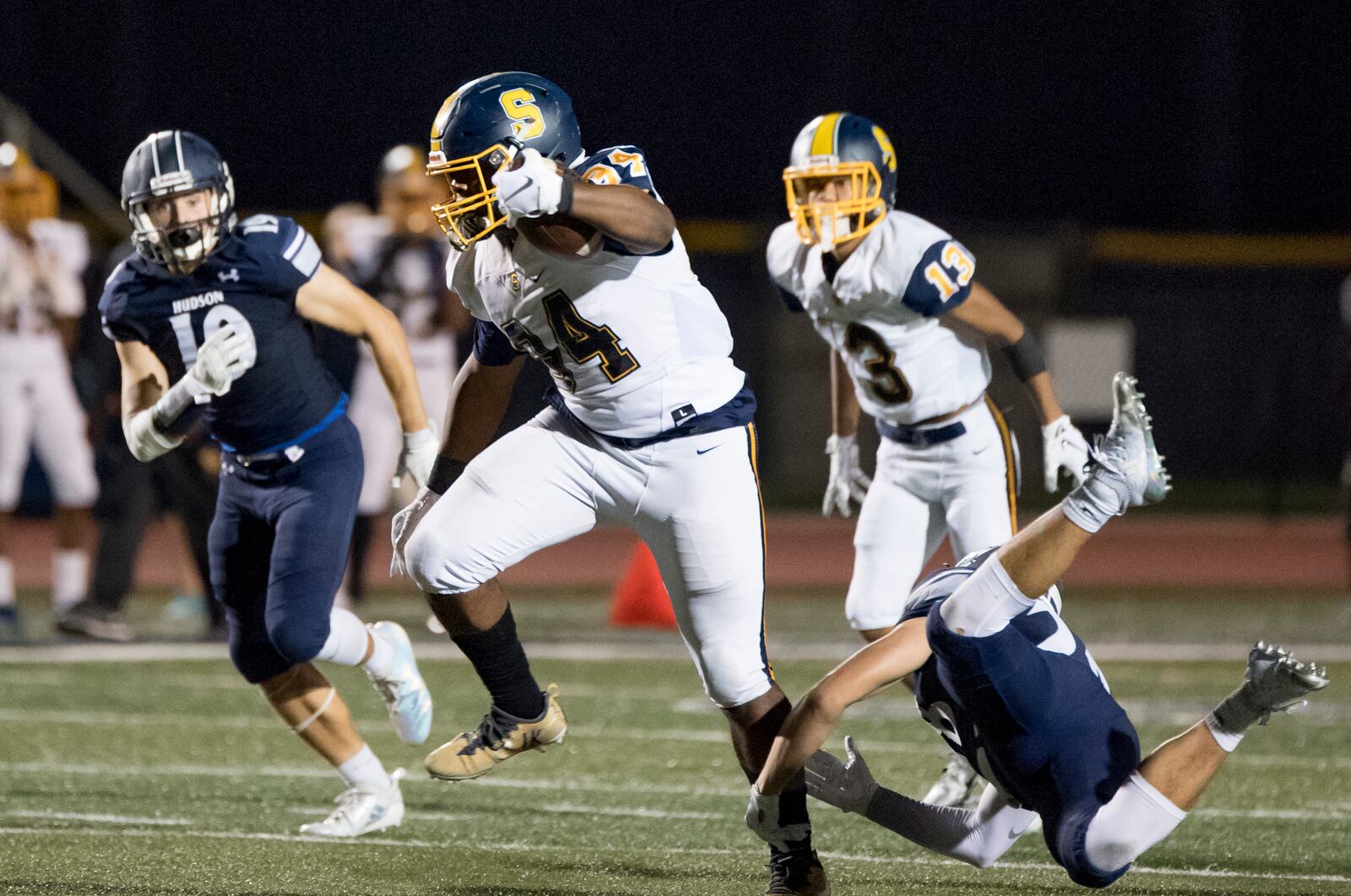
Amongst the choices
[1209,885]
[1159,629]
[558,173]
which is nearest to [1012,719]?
[1209,885]

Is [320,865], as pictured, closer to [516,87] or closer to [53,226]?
[516,87]

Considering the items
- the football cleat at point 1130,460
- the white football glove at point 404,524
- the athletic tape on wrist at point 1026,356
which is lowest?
the athletic tape on wrist at point 1026,356

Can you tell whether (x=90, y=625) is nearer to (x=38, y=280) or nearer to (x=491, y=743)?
(x=38, y=280)

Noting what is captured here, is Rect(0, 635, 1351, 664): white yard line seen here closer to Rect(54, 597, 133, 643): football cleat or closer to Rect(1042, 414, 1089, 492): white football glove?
Rect(54, 597, 133, 643): football cleat

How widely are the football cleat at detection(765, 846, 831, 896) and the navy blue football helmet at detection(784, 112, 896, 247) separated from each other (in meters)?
1.84

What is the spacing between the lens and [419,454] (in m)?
4.10

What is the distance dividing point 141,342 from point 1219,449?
13.1m

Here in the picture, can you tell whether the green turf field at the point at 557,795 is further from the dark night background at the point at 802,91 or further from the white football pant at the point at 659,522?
the dark night background at the point at 802,91

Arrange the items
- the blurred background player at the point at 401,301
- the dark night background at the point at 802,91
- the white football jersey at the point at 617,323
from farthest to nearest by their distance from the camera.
A: the dark night background at the point at 802,91
the blurred background player at the point at 401,301
the white football jersey at the point at 617,323

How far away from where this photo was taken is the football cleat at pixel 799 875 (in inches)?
133

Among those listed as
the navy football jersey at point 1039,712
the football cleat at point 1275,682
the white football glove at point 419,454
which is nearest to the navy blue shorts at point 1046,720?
the navy football jersey at point 1039,712

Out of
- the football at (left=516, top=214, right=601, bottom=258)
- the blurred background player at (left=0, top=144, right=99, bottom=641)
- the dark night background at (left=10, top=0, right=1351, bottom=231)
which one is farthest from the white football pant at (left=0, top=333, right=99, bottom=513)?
the dark night background at (left=10, top=0, right=1351, bottom=231)

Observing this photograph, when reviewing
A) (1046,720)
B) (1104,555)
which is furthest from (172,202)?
(1104,555)

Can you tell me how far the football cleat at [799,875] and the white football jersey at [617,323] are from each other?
840mm
